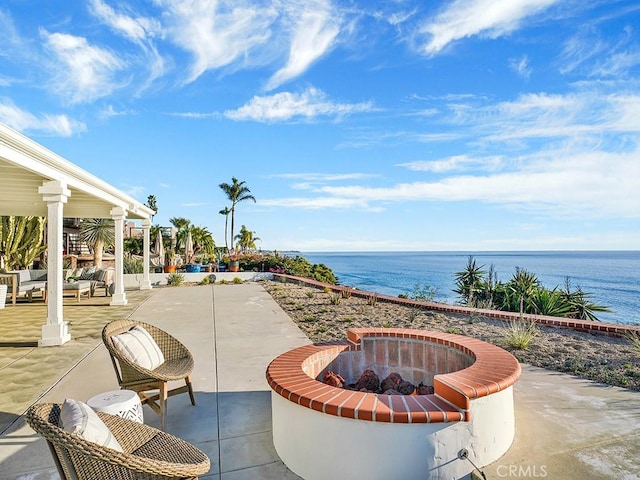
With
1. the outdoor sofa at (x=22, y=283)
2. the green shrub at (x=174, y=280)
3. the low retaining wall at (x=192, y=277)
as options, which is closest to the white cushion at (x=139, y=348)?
the outdoor sofa at (x=22, y=283)

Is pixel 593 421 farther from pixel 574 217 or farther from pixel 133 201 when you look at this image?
pixel 574 217

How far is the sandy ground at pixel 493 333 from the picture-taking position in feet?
14.5

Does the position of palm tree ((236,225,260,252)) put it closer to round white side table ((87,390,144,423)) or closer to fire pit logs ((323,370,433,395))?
fire pit logs ((323,370,433,395))

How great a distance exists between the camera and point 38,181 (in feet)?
21.3

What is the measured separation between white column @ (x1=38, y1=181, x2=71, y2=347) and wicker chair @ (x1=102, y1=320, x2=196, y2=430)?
323cm

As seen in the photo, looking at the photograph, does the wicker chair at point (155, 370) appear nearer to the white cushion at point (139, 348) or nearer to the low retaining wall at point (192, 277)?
the white cushion at point (139, 348)

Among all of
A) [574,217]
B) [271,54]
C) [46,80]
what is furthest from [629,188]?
[574,217]

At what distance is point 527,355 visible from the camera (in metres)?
4.97

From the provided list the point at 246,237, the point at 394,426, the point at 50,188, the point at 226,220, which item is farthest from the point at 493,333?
the point at 226,220

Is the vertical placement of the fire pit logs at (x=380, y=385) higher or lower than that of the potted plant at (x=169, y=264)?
lower

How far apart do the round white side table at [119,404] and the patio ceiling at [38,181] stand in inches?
137

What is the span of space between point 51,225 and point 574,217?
47421 mm

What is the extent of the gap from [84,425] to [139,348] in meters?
1.60

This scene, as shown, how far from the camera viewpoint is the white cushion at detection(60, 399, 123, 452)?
1.70 m
